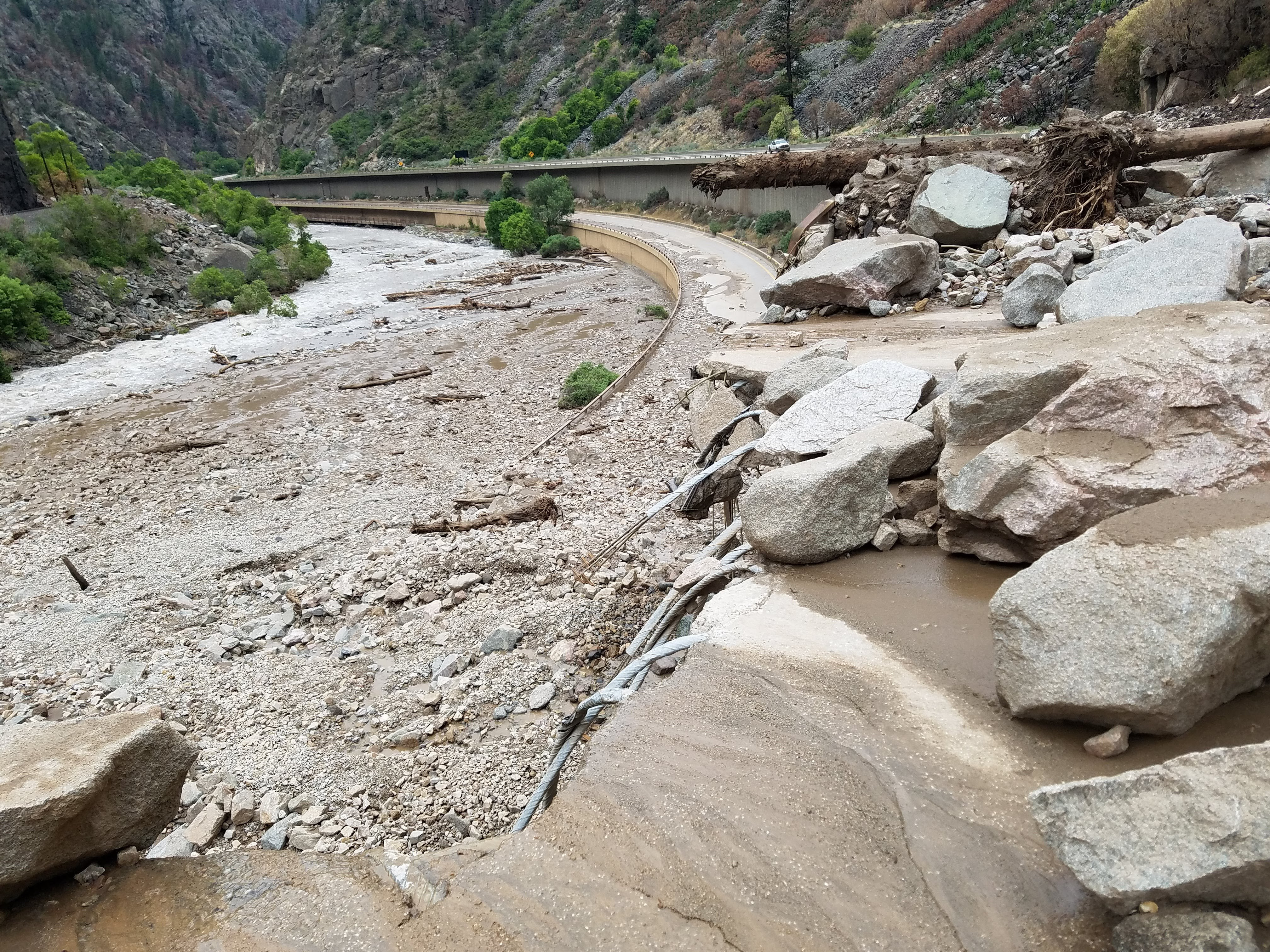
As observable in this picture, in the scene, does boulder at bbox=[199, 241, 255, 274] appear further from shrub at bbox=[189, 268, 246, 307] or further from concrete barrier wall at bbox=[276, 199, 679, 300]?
concrete barrier wall at bbox=[276, 199, 679, 300]

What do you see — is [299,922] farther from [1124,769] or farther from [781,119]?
[781,119]

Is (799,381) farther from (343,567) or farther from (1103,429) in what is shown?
(343,567)

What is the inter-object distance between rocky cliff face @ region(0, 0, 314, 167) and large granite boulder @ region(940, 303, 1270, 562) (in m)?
116

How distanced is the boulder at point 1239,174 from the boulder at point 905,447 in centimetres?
947

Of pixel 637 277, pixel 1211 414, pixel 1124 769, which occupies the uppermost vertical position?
pixel 1211 414

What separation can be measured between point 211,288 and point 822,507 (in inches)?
1112

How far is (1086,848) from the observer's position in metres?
2.37

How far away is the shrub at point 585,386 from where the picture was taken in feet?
45.5

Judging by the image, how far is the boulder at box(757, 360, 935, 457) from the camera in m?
6.10

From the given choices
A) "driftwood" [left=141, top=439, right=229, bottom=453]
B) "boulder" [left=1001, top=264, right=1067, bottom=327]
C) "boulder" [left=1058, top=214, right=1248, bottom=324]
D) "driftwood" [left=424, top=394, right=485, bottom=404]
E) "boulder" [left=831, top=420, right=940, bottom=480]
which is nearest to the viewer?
"boulder" [left=831, top=420, right=940, bottom=480]

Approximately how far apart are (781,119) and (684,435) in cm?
3828

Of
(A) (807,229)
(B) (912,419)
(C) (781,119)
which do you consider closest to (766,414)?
(B) (912,419)

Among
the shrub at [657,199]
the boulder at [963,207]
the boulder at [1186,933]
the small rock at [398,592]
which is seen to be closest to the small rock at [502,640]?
the small rock at [398,592]

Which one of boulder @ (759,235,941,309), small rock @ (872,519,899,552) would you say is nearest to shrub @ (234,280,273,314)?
boulder @ (759,235,941,309)
